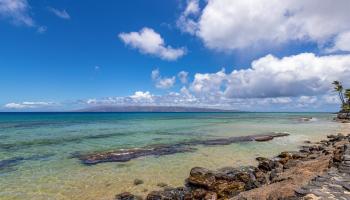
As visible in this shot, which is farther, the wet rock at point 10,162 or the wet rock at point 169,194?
the wet rock at point 10,162

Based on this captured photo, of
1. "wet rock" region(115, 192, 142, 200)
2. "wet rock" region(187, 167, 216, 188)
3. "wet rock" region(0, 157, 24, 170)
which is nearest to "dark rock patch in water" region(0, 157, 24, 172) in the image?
"wet rock" region(0, 157, 24, 170)

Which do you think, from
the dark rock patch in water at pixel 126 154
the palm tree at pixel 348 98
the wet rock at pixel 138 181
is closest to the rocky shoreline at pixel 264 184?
the wet rock at pixel 138 181

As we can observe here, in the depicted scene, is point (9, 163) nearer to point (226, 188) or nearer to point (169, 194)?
point (169, 194)

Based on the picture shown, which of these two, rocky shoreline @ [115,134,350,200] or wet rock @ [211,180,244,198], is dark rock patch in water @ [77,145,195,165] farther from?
wet rock @ [211,180,244,198]

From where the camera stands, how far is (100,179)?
17453mm

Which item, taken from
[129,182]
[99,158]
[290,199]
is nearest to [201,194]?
[129,182]

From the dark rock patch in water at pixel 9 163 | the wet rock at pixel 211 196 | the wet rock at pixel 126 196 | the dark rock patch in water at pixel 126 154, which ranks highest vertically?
the dark rock patch in water at pixel 9 163

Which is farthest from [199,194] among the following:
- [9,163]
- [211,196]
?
[9,163]

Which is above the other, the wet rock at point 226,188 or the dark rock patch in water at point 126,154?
the dark rock patch in water at point 126,154

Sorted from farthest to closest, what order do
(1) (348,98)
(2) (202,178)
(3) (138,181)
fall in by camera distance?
(1) (348,98)
(3) (138,181)
(2) (202,178)

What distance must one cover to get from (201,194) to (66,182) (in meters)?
8.66

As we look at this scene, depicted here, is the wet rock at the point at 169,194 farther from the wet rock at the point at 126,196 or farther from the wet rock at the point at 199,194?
the wet rock at the point at 126,196

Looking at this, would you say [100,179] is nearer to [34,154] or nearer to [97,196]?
[97,196]

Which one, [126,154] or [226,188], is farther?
[126,154]
